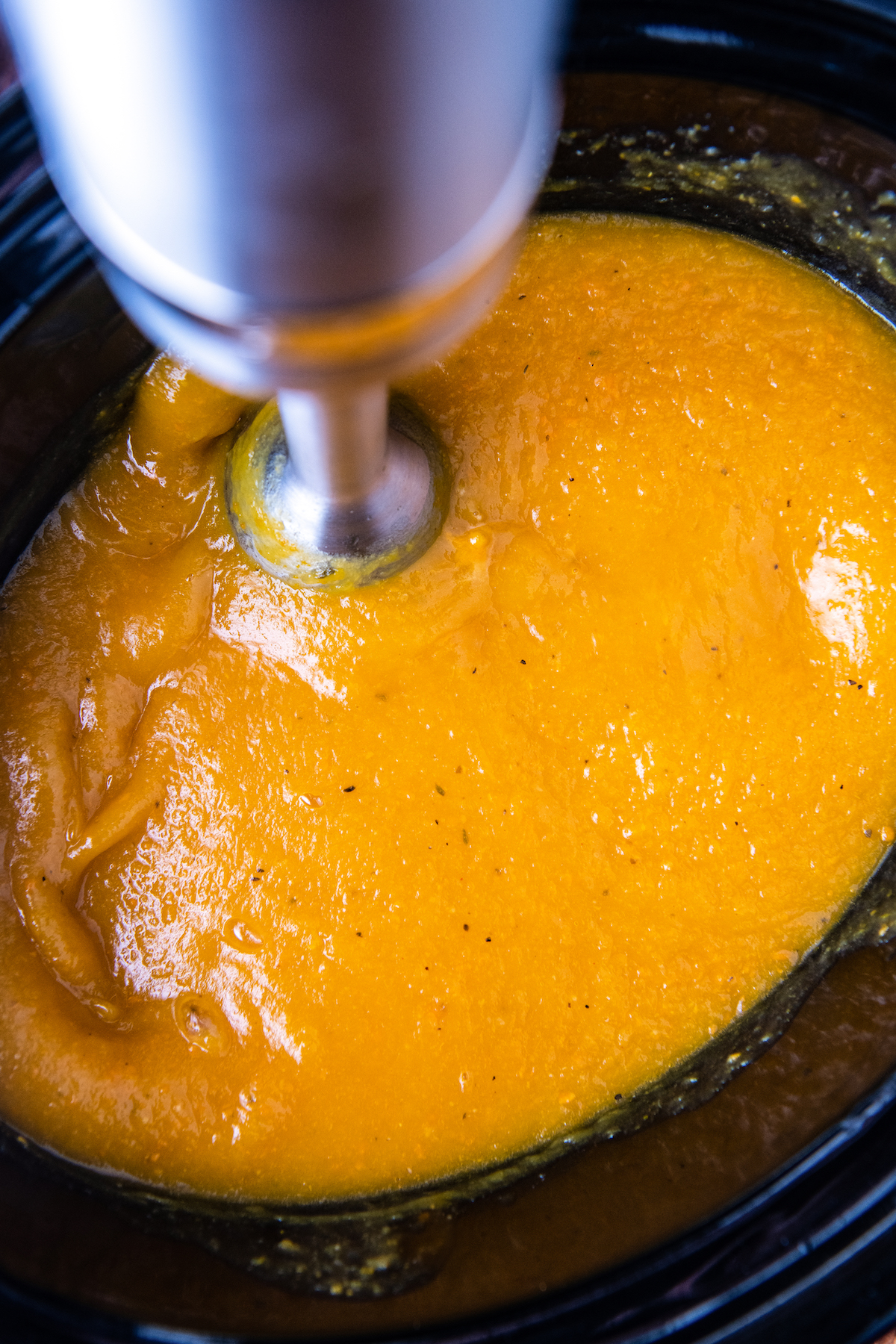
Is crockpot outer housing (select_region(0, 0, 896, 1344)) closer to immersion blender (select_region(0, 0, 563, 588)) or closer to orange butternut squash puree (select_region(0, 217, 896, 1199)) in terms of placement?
orange butternut squash puree (select_region(0, 217, 896, 1199))

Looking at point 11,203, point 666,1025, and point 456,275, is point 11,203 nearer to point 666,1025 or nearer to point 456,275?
point 456,275

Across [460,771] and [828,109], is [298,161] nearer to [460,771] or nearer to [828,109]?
[460,771]

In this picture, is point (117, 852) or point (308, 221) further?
point (117, 852)

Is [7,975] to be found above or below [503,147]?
below

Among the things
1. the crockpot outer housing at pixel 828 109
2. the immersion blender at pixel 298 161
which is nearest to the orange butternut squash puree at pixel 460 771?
the crockpot outer housing at pixel 828 109

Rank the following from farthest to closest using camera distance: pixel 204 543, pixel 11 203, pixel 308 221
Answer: pixel 204 543 < pixel 11 203 < pixel 308 221

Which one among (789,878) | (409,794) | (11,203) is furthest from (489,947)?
(11,203)

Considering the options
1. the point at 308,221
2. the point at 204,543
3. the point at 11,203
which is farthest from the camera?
the point at 204,543
